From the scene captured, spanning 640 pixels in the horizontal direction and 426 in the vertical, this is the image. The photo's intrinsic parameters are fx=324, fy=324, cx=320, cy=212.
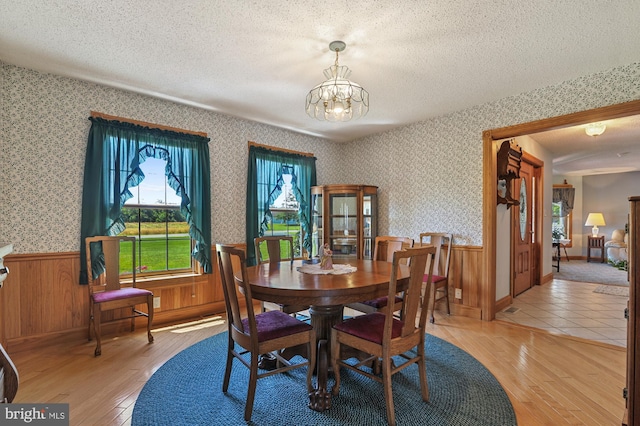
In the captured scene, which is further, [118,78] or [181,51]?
[118,78]

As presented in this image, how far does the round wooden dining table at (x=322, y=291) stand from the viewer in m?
1.94

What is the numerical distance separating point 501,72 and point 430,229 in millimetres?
2038

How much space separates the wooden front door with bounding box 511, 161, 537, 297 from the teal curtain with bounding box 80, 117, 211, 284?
433cm

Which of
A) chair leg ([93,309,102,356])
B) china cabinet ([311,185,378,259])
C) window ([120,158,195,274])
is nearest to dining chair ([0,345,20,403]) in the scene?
chair leg ([93,309,102,356])

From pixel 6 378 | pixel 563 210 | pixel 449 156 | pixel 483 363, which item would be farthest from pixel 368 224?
pixel 563 210

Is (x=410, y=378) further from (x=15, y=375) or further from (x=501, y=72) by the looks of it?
(x=501, y=72)

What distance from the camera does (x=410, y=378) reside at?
7.82 feet

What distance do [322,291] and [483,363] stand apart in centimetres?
169

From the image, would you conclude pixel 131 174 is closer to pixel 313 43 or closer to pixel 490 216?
pixel 313 43

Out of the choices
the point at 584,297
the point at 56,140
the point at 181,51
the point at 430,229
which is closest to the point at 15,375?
the point at 181,51

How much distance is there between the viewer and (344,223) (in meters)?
4.82

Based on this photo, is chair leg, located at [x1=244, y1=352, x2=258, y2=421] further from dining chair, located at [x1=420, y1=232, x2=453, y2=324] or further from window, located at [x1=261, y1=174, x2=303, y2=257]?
window, located at [x1=261, y1=174, x2=303, y2=257]

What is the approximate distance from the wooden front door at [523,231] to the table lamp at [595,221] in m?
4.53

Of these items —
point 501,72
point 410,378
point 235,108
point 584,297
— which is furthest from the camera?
point 584,297
